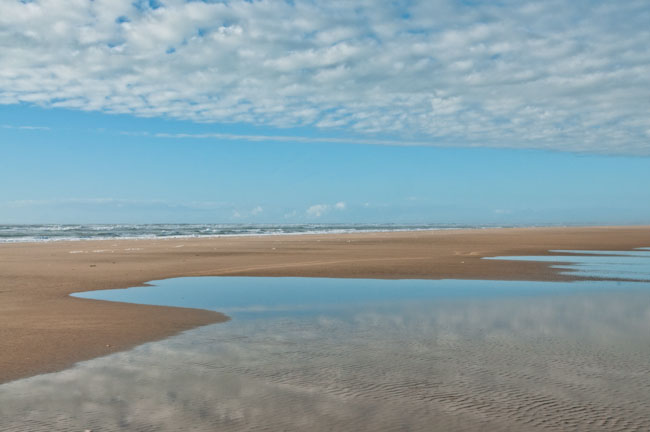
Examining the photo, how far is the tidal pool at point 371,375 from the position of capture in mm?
6305

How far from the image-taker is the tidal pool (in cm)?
630

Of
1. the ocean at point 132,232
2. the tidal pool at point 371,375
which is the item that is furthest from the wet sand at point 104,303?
the ocean at point 132,232

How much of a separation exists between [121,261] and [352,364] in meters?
23.5

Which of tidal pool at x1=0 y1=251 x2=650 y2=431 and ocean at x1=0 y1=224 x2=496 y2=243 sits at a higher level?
ocean at x1=0 y1=224 x2=496 y2=243

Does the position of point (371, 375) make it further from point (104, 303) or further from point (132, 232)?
point (132, 232)

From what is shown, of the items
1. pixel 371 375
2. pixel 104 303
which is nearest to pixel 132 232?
pixel 104 303

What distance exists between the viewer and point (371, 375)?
795 cm

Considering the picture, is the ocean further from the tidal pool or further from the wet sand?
the tidal pool

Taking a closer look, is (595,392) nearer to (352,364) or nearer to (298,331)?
(352,364)

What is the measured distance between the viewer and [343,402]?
6.82m

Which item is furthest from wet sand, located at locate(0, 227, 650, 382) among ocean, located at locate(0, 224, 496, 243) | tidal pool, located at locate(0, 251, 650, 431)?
ocean, located at locate(0, 224, 496, 243)

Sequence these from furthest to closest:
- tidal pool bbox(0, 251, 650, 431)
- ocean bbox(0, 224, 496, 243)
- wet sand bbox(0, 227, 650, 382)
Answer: ocean bbox(0, 224, 496, 243), wet sand bbox(0, 227, 650, 382), tidal pool bbox(0, 251, 650, 431)

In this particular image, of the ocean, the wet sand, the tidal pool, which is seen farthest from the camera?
Answer: the ocean

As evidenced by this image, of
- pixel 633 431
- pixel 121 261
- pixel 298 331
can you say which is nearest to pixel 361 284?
pixel 298 331
